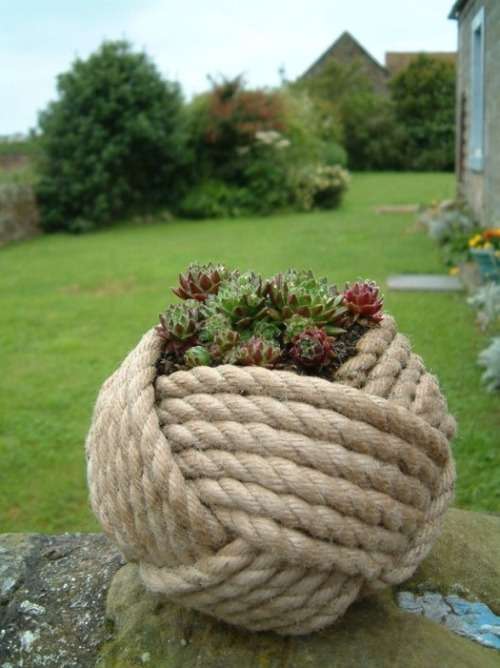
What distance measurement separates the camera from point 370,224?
576 inches

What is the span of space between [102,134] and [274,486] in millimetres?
16516

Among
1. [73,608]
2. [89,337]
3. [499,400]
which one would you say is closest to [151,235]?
[89,337]

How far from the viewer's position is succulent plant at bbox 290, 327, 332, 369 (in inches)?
66.4

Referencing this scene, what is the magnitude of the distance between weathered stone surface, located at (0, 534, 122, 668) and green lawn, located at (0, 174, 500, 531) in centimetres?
136

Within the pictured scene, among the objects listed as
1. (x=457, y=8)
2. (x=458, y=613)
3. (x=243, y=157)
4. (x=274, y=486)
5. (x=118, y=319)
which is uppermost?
(x=457, y=8)

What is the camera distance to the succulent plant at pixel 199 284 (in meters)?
1.99

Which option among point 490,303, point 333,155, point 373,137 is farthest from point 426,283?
point 373,137

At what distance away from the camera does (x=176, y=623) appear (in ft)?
5.88

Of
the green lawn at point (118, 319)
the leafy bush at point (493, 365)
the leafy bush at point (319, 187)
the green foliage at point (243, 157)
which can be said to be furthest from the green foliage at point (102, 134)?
the leafy bush at point (493, 365)

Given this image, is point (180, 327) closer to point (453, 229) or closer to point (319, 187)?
point (453, 229)

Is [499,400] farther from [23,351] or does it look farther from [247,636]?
[23,351]

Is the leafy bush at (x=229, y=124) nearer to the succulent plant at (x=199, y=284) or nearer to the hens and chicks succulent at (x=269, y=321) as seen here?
the succulent plant at (x=199, y=284)

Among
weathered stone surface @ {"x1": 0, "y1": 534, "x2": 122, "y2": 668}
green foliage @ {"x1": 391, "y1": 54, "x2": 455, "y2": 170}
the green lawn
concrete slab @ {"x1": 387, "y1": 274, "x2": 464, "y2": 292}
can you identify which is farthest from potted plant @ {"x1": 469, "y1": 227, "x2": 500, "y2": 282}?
green foliage @ {"x1": 391, "y1": 54, "x2": 455, "y2": 170}

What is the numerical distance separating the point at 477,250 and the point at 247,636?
5.99 meters
